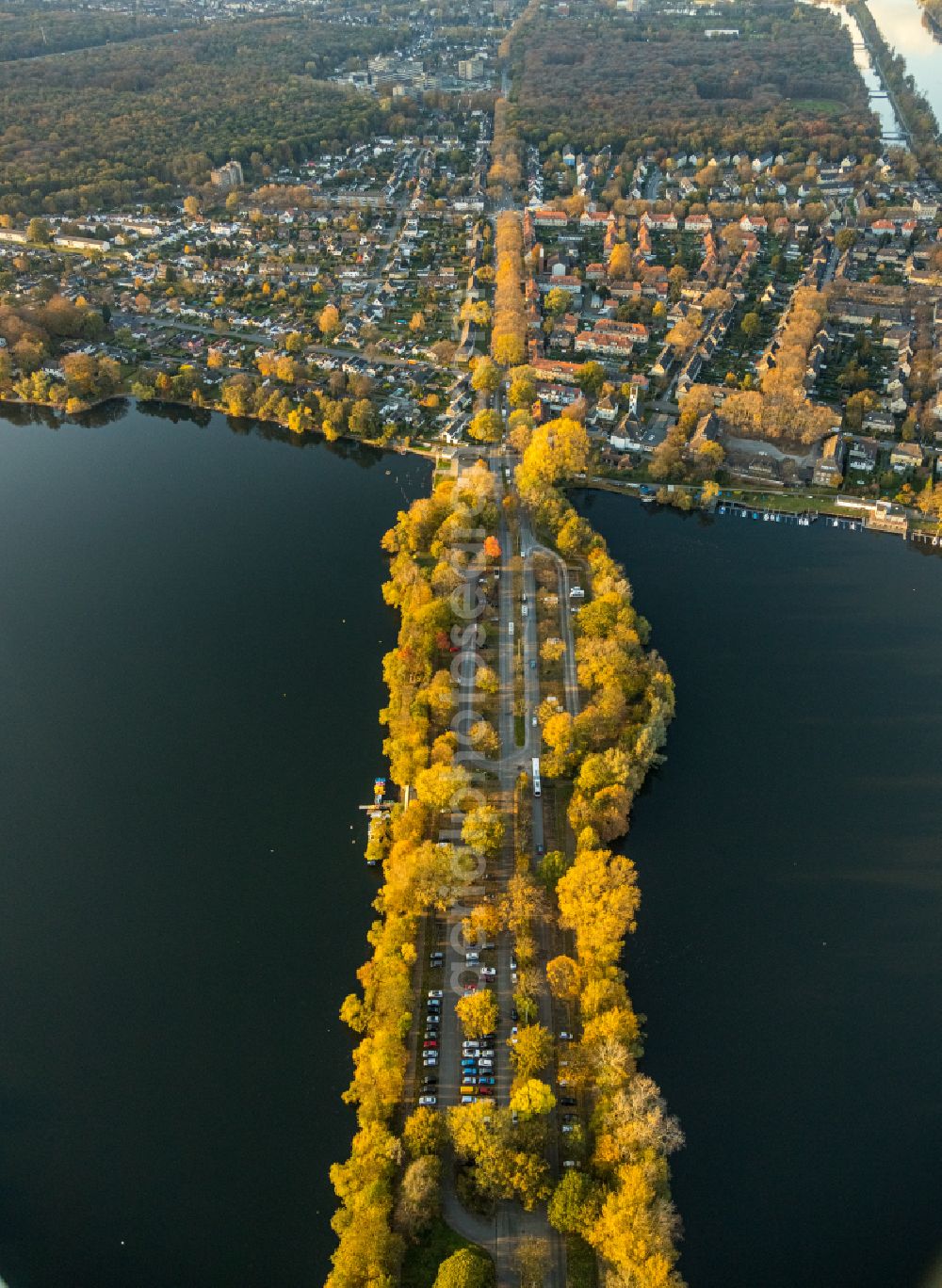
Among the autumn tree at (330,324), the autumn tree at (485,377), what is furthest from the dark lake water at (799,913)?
the autumn tree at (330,324)

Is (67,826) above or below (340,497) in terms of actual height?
below

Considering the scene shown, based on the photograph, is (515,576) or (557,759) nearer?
(557,759)

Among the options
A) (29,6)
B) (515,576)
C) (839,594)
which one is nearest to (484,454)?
(515,576)

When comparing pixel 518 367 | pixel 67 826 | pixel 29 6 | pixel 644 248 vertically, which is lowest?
pixel 67 826

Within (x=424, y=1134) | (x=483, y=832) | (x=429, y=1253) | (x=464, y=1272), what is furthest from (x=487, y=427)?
(x=464, y=1272)

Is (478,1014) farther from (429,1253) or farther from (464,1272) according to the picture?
(464,1272)

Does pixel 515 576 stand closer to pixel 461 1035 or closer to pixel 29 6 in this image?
pixel 461 1035

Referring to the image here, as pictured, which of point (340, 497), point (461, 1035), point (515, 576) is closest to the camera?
point (461, 1035)
